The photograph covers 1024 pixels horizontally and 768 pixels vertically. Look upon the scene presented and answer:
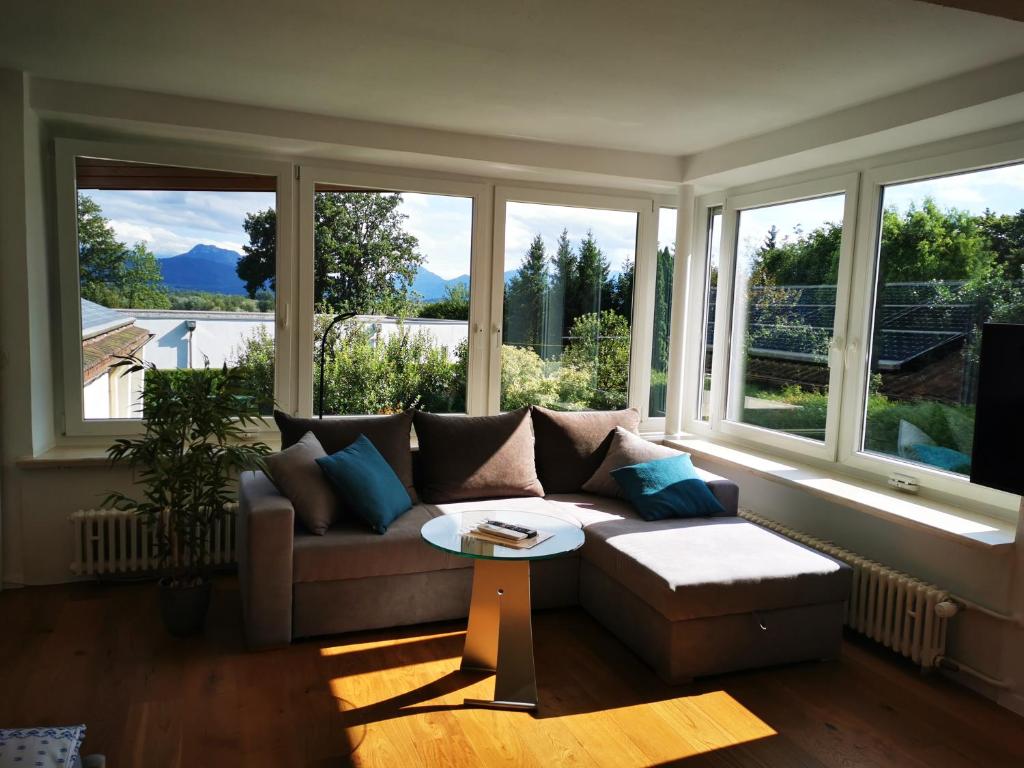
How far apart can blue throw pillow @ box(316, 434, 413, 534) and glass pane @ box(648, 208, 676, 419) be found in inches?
90.9

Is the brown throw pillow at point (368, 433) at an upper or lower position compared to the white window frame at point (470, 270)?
lower

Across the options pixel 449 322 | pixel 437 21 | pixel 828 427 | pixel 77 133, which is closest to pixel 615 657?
pixel 828 427

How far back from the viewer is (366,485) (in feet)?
11.7

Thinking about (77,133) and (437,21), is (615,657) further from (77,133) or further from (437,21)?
(77,133)

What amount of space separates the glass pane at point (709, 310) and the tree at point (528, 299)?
1.18 meters

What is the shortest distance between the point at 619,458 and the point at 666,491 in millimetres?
435

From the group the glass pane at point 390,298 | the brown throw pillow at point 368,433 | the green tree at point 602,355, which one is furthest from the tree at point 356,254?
the green tree at point 602,355

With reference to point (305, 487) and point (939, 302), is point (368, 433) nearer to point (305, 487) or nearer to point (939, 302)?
point (305, 487)

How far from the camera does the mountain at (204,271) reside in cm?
422

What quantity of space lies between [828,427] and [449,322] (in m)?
2.33

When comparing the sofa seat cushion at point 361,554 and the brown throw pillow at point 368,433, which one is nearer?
the sofa seat cushion at point 361,554

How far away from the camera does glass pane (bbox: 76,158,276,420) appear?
13.4 feet

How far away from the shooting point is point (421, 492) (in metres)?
4.16

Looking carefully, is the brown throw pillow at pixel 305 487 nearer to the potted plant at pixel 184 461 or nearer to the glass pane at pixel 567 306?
the potted plant at pixel 184 461
